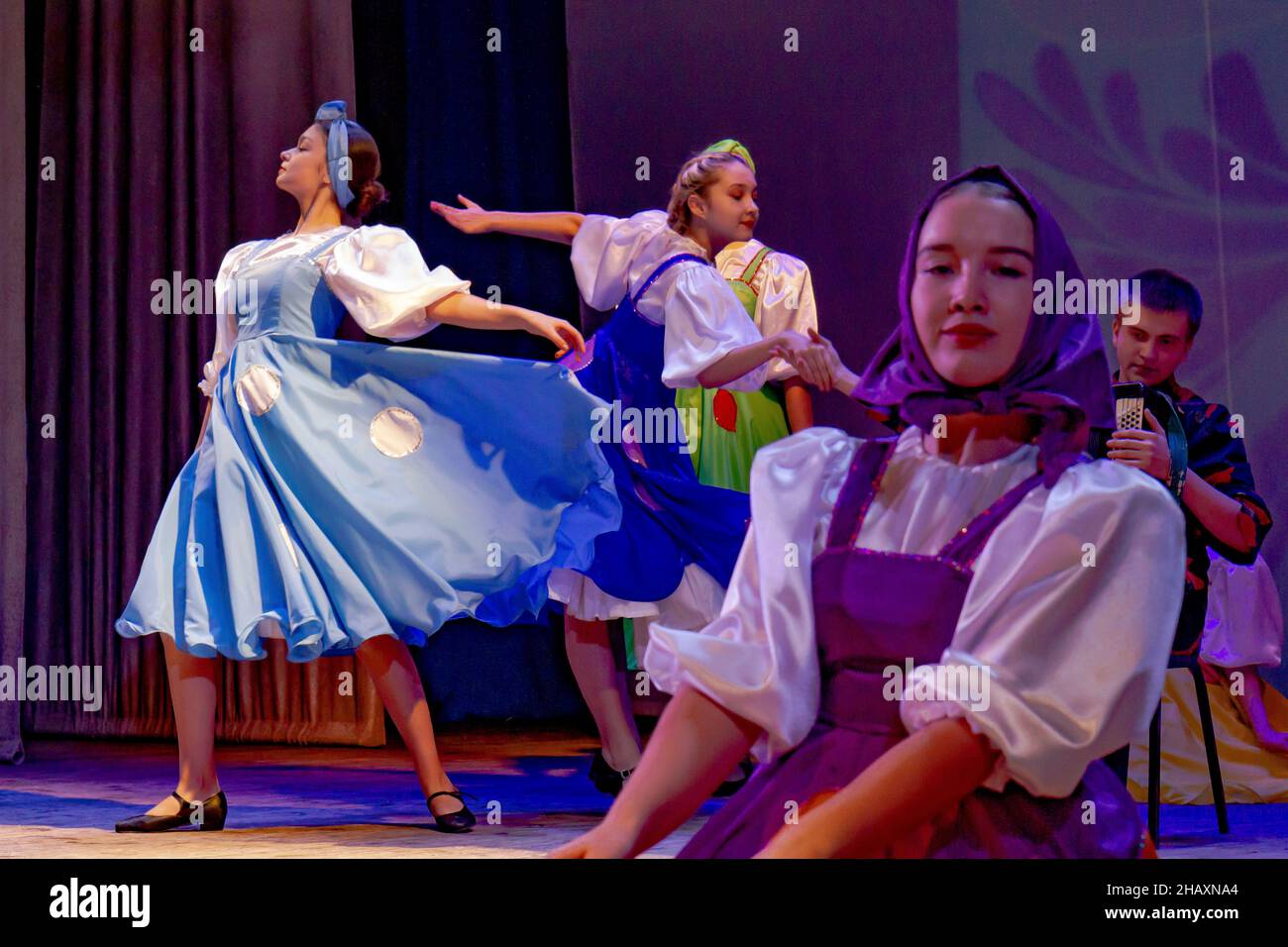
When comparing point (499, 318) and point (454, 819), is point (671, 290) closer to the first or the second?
point (499, 318)

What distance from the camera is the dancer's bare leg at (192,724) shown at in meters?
2.94

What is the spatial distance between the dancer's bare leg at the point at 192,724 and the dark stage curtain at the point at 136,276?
1.72 meters

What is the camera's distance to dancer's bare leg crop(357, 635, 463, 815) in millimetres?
2924

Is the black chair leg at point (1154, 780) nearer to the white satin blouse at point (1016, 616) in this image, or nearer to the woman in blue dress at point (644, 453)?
the woman in blue dress at point (644, 453)

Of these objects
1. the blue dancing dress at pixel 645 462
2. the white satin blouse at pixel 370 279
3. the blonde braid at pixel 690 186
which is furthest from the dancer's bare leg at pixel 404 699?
the blonde braid at pixel 690 186

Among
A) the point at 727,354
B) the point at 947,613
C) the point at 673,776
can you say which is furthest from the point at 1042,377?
the point at 727,354

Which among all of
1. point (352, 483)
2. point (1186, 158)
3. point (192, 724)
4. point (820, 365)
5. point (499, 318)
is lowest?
point (192, 724)

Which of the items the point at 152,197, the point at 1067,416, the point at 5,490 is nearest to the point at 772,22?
the point at 152,197

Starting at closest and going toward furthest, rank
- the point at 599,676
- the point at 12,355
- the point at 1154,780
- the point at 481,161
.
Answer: the point at 1154,780, the point at 599,676, the point at 12,355, the point at 481,161

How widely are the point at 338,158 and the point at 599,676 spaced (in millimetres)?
1247

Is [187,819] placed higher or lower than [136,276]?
lower

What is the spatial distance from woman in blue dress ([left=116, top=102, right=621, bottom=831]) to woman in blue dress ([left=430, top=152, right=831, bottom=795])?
0.49ft

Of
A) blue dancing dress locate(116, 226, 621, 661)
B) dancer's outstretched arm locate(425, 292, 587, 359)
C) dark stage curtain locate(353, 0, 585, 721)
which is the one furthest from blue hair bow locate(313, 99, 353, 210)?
dark stage curtain locate(353, 0, 585, 721)

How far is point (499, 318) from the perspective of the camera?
2.96 m
